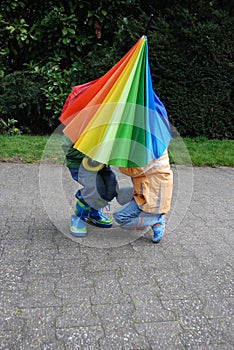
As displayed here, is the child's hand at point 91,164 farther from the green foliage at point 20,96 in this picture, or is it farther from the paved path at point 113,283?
the green foliage at point 20,96

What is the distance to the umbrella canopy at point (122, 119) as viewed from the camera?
2775 millimetres

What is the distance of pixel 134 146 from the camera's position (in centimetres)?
285

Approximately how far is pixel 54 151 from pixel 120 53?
9.47 feet

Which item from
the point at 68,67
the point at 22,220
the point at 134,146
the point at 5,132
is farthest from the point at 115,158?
the point at 68,67

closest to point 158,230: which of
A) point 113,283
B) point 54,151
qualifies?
point 113,283

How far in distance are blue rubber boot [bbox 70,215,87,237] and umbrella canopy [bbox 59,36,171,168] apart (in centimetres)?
76

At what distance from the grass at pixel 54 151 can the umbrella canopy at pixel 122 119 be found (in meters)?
Result: 2.08

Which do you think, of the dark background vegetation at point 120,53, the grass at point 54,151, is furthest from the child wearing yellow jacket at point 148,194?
the dark background vegetation at point 120,53

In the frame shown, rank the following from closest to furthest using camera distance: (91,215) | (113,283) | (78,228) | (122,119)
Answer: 1. (113,283)
2. (122,119)
3. (78,228)
4. (91,215)

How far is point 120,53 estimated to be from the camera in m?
7.39

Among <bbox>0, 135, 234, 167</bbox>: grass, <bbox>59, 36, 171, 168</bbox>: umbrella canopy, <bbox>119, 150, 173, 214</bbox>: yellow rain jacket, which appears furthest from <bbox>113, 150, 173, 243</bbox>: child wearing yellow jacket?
<bbox>0, 135, 234, 167</bbox>: grass

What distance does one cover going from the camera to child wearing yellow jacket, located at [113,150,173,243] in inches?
119

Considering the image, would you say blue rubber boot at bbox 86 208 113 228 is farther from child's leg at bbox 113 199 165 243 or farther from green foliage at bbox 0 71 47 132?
green foliage at bbox 0 71 47 132

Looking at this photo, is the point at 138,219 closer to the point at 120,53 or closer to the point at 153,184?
the point at 153,184
